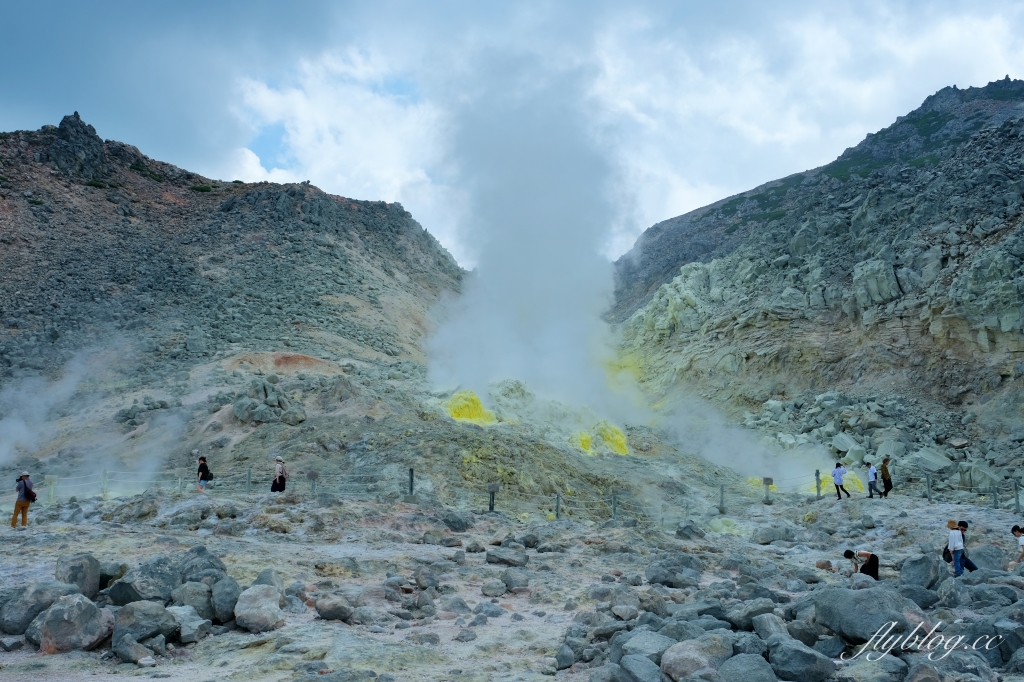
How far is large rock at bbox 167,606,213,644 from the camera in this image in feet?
19.5

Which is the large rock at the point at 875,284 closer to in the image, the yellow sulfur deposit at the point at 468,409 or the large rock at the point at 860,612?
the yellow sulfur deposit at the point at 468,409

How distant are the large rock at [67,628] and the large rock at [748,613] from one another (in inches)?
189

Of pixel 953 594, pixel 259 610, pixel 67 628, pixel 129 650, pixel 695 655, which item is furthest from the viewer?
pixel 259 610

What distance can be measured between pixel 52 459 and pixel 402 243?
111 ft

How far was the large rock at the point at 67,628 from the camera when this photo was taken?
18.4 feet

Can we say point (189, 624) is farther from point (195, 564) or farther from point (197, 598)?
point (195, 564)

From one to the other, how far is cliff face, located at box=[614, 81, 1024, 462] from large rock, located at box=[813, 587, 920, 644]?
1961cm

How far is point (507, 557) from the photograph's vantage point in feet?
31.5

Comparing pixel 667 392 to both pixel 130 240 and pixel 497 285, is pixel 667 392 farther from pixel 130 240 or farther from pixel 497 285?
pixel 130 240

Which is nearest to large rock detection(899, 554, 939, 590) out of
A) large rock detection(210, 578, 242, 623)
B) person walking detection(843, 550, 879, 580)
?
person walking detection(843, 550, 879, 580)

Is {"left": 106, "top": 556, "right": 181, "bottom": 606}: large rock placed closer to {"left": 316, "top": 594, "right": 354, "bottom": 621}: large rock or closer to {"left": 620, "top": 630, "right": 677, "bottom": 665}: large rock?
{"left": 316, "top": 594, "right": 354, "bottom": 621}: large rock

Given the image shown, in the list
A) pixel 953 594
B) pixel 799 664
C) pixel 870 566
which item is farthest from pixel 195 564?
pixel 870 566

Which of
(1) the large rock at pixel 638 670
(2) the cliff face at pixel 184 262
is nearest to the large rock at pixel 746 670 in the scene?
(1) the large rock at pixel 638 670

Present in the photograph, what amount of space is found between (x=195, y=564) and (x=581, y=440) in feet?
48.0
